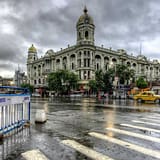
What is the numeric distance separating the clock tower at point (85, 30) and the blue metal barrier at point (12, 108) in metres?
67.5

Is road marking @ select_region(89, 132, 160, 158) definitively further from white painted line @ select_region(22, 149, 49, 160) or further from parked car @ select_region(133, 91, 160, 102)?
parked car @ select_region(133, 91, 160, 102)

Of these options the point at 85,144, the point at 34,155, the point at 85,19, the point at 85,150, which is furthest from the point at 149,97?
the point at 85,19

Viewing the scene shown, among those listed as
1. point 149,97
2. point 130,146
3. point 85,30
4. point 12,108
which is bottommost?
point 130,146

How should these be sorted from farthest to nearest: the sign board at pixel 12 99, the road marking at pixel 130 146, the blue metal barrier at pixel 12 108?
the blue metal barrier at pixel 12 108, the sign board at pixel 12 99, the road marking at pixel 130 146

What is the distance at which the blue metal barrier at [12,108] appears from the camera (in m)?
7.75

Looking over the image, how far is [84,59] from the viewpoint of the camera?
76.2 meters

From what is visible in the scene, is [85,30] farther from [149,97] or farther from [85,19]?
[149,97]

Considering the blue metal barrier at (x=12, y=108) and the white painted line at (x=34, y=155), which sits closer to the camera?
the white painted line at (x=34, y=155)

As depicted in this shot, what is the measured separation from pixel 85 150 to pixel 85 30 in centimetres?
7399

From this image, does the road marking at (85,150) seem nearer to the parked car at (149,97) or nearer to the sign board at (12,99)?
the sign board at (12,99)

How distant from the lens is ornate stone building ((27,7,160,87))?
76188mm

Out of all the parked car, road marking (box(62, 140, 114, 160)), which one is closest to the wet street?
road marking (box(62, 140, 114, 160))

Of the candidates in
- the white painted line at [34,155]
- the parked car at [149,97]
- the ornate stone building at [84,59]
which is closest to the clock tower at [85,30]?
the ornate stone building at [84,59]

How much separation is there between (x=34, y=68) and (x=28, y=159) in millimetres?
108604
